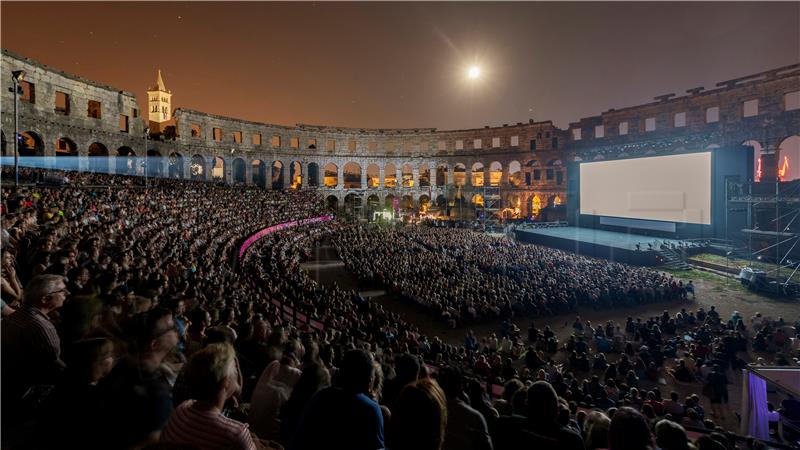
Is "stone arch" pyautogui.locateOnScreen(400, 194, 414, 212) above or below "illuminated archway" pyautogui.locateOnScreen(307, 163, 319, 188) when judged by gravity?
below

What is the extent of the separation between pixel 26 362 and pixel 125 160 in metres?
36.4

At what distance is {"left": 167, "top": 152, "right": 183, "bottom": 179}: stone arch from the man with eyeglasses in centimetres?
4185

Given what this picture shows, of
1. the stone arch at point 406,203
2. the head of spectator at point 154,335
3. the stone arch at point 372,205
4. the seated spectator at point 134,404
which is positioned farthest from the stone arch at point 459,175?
the seated spectator at point 134,404

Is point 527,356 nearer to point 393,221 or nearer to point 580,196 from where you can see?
point 580,196

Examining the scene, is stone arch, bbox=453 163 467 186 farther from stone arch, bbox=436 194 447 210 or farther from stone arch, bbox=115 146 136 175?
stone arch, bbox=115 146 136 175

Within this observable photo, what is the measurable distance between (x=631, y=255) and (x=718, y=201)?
8069 mm

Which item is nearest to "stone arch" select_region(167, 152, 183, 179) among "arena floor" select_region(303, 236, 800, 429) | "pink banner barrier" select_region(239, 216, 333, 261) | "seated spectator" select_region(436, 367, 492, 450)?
"pink banner barrier" select_region(239, 216, 333, 261)

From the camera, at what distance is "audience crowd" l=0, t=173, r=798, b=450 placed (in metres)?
2.44

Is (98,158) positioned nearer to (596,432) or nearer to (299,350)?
(299,350)

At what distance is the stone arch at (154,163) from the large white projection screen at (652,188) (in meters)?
41.6

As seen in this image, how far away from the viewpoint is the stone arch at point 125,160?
32.2m

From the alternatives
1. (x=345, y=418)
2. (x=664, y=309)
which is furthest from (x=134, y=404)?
(x=664, y=309)

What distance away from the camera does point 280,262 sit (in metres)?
18.8

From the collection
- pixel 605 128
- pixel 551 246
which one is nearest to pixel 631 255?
pixel 551 246
